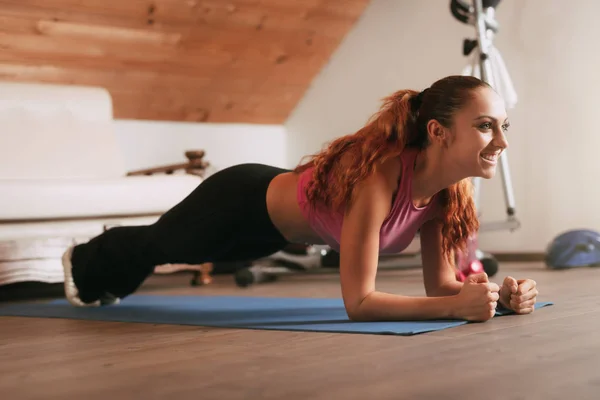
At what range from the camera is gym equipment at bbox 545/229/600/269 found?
3977mm

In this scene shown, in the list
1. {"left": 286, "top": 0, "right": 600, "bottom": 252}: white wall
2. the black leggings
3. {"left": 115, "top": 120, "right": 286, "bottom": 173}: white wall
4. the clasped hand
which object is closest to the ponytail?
the clasped hand

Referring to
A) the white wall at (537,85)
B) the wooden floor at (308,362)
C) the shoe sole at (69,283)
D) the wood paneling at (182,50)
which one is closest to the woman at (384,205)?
the wooden floor at (308,362)

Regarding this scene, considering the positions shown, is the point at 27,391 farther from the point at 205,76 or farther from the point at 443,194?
the point at 205,76

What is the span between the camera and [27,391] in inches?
55.7

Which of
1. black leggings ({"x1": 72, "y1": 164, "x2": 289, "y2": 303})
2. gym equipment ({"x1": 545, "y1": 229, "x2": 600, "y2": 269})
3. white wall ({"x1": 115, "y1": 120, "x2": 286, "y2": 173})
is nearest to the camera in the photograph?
black leggings ({"x1": 72, "y1": 164, "x2": 289, "y2": 303})

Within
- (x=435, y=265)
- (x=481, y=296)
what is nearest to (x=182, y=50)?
(x=435, y=265)

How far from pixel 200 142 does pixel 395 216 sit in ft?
11.9

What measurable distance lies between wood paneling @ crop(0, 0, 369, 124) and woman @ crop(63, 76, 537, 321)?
242 centimetres

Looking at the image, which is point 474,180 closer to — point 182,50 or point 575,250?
point 575,250

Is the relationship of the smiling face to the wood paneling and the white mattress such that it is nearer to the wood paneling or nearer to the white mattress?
the white mattress

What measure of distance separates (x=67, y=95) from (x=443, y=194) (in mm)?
2859

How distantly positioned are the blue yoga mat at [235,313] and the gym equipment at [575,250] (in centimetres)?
163

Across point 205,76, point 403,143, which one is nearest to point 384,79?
point 205,76

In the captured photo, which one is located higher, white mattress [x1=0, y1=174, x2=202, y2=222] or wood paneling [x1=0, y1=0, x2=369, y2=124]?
wood paneling [x1=0, y1=0, x2=369, y2=124]
